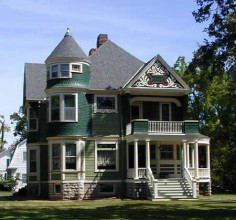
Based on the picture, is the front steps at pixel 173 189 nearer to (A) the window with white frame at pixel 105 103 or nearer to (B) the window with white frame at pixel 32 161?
(A) the window with white frame at pixel 105 103

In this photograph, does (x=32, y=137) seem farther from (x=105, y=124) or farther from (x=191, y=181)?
(x=191, y=181)

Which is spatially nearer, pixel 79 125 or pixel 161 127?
pixel 79 125

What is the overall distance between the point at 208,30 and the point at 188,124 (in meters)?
12.1

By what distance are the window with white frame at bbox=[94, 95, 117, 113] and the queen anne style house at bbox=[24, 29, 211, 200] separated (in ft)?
0.22

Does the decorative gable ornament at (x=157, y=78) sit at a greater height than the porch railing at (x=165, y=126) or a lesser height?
greater

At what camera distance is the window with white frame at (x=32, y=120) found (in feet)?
121

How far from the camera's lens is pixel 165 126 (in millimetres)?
33656

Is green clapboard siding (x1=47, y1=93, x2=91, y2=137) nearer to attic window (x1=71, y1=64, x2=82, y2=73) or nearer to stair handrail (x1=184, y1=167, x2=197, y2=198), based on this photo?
attic window (x1=71, y1=64, x2=82, y2=73)

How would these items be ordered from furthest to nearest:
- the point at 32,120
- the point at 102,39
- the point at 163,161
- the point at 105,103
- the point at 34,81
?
1. the point at 102,39
2. the point at 34,81
3. the point at 32,120
4. the point at 163,161
5. the point at 105,103

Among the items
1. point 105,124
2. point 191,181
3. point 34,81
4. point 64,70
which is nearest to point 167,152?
point 191,181

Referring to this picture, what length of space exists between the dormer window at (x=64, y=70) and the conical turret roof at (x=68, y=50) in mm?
581

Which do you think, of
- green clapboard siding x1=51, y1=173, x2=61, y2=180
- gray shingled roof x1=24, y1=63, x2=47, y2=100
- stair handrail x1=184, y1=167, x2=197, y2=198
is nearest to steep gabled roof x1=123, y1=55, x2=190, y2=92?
stair handrail x1=184, y1=167, x2=197, y2=198

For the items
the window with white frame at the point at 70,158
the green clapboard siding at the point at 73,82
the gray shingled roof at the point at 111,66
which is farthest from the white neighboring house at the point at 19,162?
the green clapboard siding at the point at 73,82

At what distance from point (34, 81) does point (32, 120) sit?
3011 millimetres
